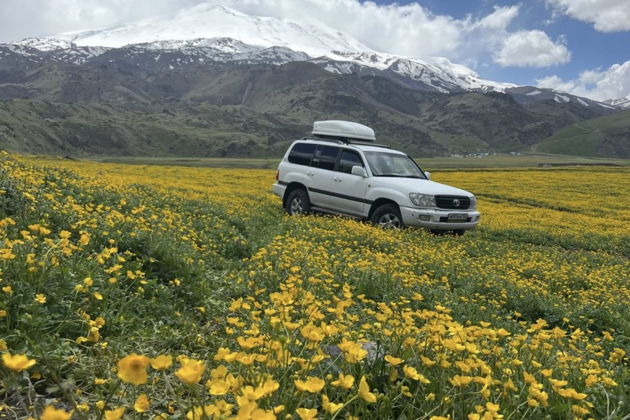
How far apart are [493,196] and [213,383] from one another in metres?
29.7

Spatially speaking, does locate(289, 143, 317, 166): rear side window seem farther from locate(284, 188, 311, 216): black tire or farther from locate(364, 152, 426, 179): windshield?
locate(364, 152, 426, 179): windshield

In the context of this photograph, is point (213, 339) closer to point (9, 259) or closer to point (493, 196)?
point (9, 259)

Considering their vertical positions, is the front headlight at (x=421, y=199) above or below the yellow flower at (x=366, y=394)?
above

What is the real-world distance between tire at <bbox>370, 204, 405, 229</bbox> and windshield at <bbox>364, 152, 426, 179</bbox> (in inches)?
43.2

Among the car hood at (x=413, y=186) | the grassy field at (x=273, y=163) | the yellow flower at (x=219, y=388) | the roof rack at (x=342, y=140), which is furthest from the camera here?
the grassy field at (x=273, y=163)

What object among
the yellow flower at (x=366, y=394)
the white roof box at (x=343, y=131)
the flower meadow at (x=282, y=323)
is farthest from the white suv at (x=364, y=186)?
the yellow flower at (x=366, y=394)

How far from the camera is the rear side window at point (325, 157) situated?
13.8 meters

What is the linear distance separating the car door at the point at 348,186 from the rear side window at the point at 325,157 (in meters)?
0.23

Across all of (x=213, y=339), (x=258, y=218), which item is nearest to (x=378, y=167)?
(x=258, y=218)

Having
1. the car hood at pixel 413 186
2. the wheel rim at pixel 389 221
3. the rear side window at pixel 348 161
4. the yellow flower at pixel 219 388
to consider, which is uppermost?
the rear side window at pixel 348 161

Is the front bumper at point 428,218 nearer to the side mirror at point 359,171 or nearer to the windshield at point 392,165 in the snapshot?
the side mirror at point 359,171

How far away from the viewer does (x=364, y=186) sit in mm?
12680

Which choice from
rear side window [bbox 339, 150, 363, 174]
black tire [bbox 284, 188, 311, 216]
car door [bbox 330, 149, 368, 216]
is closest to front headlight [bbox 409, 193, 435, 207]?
car door [bbox 330, 149, 368, 216]

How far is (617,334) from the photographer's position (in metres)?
5.93
